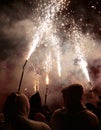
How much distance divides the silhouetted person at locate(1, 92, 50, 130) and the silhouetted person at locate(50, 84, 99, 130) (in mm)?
619

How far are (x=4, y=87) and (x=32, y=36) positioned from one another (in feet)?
8.82

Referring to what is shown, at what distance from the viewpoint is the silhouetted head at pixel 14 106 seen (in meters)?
3.23

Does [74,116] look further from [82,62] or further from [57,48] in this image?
[57,48]

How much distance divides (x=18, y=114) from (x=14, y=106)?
84mm

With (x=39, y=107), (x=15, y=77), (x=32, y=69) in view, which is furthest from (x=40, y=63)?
(x=39, y=107)

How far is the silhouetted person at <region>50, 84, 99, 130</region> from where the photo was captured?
12.5ft

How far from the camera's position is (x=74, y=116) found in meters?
3.83

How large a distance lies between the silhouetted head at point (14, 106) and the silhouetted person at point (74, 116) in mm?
707

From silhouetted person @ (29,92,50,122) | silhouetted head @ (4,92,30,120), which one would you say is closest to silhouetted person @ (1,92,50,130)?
silhouetted head @ (4,92,30,120)

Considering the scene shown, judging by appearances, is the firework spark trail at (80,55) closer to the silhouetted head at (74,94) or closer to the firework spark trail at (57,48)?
the firework spark trail at (57,48)

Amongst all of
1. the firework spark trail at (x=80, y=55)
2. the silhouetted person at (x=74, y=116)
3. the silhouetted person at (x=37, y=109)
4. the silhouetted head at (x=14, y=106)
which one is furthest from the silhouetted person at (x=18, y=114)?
the firework spark trail at (x=80, y=55)

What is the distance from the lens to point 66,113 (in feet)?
12.6

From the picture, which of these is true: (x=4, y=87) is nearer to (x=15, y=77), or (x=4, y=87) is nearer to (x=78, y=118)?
(x=15, y=77)

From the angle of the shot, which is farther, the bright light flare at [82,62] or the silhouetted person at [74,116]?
the bright light flare at [82,62]
